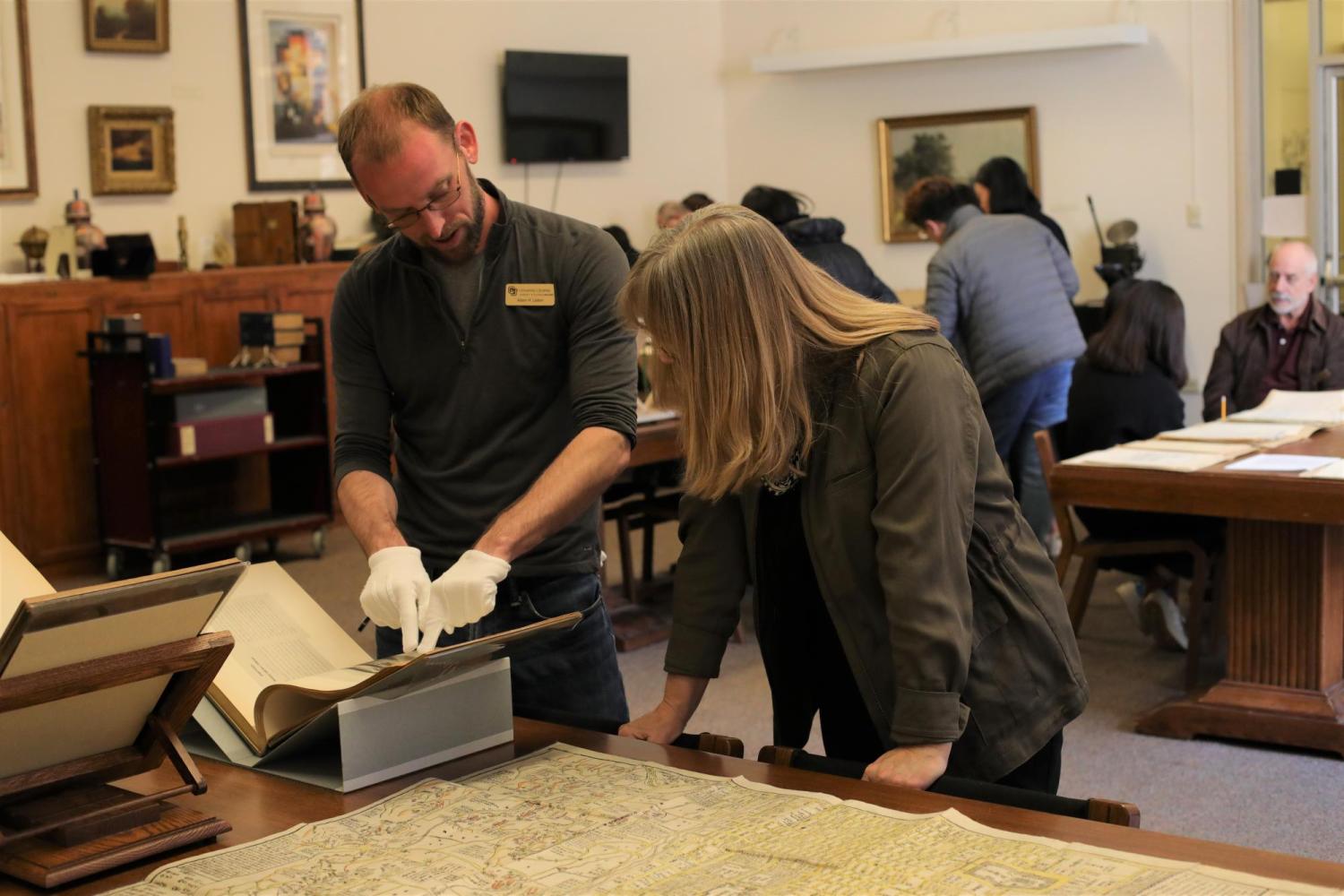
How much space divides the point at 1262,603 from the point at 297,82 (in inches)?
231

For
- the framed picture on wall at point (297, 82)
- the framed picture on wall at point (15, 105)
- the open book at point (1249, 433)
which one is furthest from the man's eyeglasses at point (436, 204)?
the framed picture on wall at point (297, 82)

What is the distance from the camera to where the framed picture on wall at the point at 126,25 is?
283 inches

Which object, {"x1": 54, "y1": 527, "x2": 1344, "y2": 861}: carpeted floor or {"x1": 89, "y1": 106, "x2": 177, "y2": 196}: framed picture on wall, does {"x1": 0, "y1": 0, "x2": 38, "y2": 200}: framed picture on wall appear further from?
{"x1": 54, "y1": 527, "x2": 1344, "y2": 861}: carpeted floor

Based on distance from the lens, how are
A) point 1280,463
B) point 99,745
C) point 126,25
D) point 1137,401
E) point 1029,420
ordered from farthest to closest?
1. point 126,25
2. point 1029,420
3. point 1137,401
4. point 1280,463
5. point 99,745

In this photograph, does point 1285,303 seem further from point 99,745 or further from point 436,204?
point 99,745

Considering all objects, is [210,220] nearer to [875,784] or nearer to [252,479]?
[252,479]

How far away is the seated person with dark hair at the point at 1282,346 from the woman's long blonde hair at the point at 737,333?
445 cm

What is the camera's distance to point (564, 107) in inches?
374

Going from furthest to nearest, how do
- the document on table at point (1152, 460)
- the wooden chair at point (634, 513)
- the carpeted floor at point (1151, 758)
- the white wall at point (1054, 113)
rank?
the white wall at point (1054, 113), the wooden chair at point (634, 513), the document on table at point (1152, 460), the carpeted floor at point (1151, 758)

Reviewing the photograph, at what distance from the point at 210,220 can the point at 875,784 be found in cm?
687

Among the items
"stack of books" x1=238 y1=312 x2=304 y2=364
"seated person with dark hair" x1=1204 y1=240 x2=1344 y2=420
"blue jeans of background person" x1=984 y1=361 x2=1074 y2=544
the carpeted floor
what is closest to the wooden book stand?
the carpeted floor

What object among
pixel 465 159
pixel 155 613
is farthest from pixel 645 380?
pixel 155 613

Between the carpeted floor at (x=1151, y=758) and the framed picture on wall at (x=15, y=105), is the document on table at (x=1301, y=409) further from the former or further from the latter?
the framed picture on wall at (x=15, y=105)

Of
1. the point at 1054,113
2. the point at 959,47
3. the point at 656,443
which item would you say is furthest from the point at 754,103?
the point at 656,443
